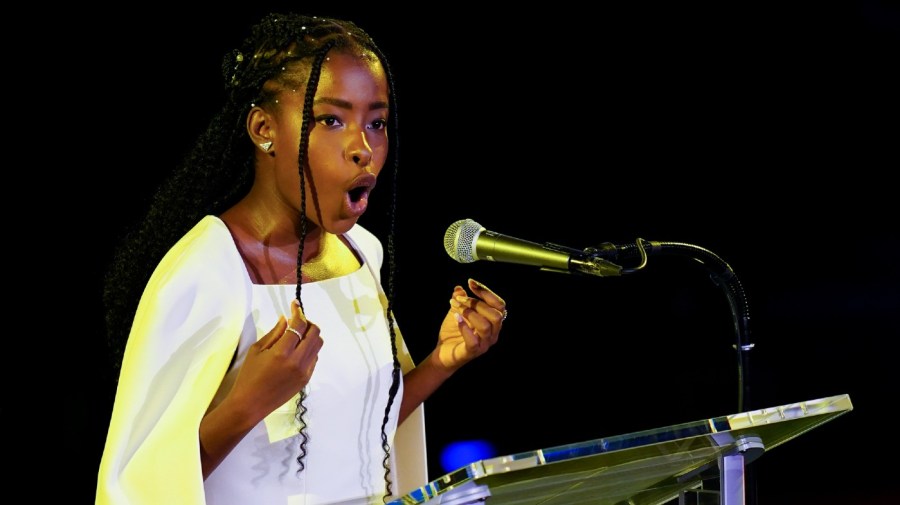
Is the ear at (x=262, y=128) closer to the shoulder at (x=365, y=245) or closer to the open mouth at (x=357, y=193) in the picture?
the open mouth at (x=357, y=193)

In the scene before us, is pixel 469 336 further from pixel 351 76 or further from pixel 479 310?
pixel 351 76

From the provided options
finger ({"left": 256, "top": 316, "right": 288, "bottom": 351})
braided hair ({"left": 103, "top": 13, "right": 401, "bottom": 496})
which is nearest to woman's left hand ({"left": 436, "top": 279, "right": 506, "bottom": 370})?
braided hair ({"left": 103, "top": 13, "right": 401, "bottom": 496})

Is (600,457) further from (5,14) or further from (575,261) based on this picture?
(5,14)

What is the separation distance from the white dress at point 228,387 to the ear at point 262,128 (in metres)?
0.16

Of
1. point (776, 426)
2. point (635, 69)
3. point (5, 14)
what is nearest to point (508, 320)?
point (635, 69)

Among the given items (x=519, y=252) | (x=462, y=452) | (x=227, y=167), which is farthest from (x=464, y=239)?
(x=462, y=452)

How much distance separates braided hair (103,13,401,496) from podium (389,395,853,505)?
0.58 m

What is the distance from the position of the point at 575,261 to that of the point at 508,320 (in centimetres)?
179

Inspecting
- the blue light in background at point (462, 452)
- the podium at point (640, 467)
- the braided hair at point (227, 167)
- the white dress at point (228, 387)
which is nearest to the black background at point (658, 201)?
the blue light in background at point (462, 452)

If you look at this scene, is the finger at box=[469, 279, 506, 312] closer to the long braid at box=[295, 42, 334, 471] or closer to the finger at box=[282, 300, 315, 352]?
the long braid at box=[295, 42, 334, 471]

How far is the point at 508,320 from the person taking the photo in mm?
3324

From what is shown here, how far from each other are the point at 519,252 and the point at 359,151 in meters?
0.35

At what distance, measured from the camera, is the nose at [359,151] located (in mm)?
1788

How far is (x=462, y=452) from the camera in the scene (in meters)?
→ 3.32
